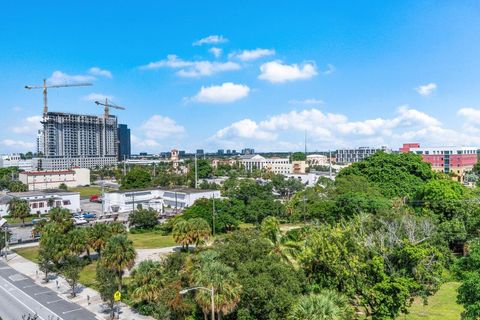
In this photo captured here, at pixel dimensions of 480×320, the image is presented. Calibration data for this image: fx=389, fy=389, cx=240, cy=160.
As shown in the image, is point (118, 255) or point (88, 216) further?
point (88, 216)

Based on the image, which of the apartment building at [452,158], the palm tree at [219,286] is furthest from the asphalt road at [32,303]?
the apartment building at [452,158]

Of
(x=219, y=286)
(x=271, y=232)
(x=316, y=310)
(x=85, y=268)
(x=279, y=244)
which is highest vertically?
(x=271, y=232)

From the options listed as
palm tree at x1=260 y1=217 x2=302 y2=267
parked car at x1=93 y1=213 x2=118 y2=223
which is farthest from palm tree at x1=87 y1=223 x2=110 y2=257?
parked car at x1=93 y1=213 x2=118 y2=223

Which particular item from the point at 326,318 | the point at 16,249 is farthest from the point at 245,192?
the point at 326,318

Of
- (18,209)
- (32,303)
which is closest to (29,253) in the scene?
(18,209)

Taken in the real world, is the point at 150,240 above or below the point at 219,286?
below

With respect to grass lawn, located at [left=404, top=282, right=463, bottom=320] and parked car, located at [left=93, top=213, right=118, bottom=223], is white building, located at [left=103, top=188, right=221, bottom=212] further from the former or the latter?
grass lawn, located at [left=404, top=282, right=463, bottom=320]

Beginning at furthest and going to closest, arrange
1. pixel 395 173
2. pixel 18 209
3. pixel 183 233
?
pixel 395 173, pixel 18 209, pixel 183 233

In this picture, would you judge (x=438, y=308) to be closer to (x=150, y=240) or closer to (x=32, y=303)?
(x=32, y=303)
